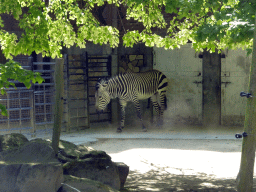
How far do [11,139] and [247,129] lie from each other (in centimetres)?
343

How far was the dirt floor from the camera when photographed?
6332 millimetres

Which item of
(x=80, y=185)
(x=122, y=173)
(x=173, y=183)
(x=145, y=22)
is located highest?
(x=145, y=22)

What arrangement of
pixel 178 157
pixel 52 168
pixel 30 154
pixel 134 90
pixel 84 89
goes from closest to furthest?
pixel 52 168
pixel 30 154
pixel 178 157
pixel 84 89
pixel 134 90

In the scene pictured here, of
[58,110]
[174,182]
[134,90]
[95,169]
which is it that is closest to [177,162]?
[174,182]

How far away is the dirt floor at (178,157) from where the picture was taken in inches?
249

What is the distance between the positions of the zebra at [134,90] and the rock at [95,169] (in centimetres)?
541

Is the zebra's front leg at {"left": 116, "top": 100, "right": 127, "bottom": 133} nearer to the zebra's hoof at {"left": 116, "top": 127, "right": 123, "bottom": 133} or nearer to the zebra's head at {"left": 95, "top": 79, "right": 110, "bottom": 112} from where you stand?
the zebra's hoof at {"left": 116, "top": 127, "right": 123, "bottom": 133}

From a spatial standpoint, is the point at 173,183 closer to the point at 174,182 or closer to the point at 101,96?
the point at 174,182

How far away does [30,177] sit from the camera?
14.1ft

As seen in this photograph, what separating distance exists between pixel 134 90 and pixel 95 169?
6.18 meters

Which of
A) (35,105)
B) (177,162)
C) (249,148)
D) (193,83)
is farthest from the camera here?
(193,83)

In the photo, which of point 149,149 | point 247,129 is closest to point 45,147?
point 247,129

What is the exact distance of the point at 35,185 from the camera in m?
4.30

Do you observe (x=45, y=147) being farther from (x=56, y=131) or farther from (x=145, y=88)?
(x=145, y=88)
